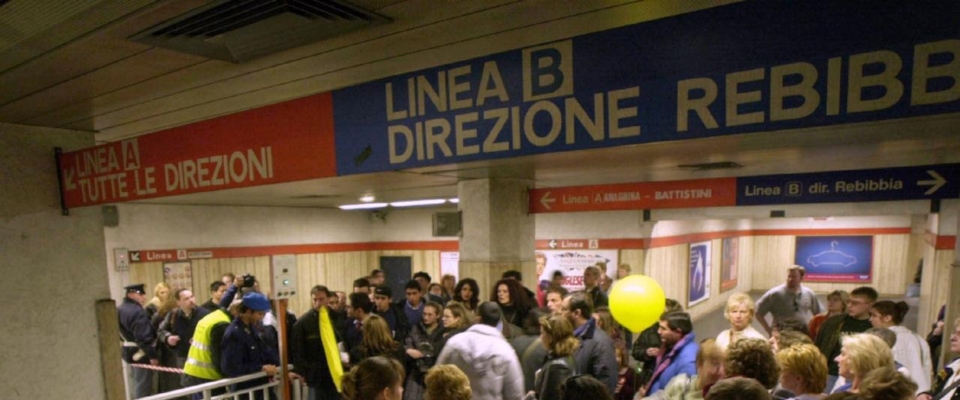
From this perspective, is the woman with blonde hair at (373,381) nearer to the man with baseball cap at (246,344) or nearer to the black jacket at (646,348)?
the man with baseball cap at (246,344)

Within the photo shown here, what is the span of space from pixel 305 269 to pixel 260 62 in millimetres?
8957

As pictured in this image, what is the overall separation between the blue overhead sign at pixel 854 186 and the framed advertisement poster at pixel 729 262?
9.37 m

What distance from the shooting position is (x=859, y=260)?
13430mm

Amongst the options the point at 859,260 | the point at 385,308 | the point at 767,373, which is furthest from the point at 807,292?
the point at 859,260

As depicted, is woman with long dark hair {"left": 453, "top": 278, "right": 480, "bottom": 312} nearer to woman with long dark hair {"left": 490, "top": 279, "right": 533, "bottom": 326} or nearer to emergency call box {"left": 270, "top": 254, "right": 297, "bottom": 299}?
woman with long dark hair {"left": 490, "top": 279, "right": 533, "bottom": 326}

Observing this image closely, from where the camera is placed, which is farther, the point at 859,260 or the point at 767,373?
the point at 859,260

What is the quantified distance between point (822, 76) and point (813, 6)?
22cm

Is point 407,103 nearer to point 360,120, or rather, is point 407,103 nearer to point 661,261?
point 360,120

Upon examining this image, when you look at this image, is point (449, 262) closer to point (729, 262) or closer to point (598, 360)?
point (598, 360)

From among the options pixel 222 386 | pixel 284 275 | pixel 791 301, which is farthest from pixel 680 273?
pixel 222 386

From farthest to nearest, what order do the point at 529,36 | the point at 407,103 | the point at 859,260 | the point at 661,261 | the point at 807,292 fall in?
the point at 859,260, the point at 661,261, the point at 807,292, the point at 407,103, the point at 529,36

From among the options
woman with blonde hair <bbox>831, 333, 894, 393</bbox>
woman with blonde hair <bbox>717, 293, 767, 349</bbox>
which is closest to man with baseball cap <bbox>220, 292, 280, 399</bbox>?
woman with blonde hair <bbox>717, 293, 767, 349</bbox>

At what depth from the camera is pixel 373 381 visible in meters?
2.30

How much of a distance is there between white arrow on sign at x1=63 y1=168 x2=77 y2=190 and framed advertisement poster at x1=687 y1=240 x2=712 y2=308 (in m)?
10.7
